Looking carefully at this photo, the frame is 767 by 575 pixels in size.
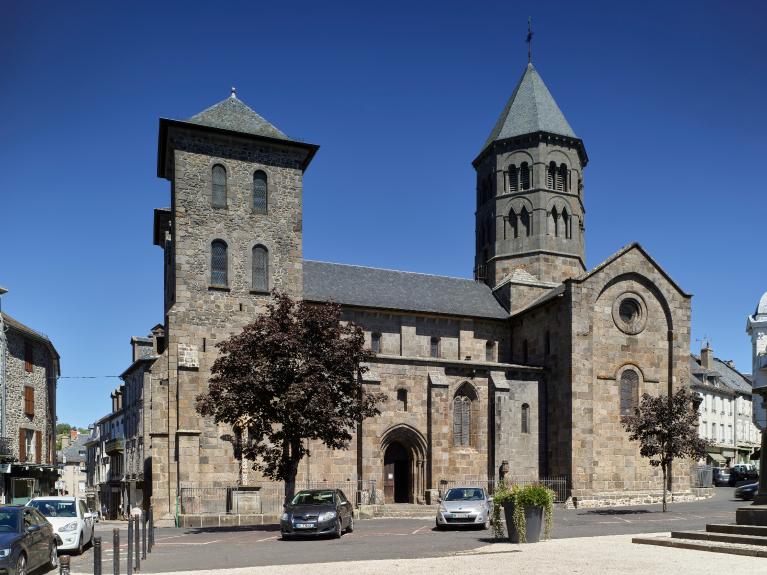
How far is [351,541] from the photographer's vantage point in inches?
820

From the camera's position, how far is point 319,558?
1695 cm

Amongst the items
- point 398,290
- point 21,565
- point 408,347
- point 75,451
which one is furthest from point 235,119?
point 75,451

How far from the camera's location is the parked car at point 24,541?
1355 centimetres

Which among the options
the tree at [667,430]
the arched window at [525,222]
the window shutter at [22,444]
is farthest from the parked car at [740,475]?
the window shutter at [22,444]

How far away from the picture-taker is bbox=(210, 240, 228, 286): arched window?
36.7 meters

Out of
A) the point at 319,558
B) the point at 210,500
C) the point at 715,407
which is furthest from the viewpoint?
the point at 715,407

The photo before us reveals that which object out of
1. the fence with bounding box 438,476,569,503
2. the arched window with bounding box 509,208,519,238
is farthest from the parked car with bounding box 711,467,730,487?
the arched window with bounding box 509,208,519,238

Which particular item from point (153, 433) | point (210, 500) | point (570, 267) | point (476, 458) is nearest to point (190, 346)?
point (153, 433)

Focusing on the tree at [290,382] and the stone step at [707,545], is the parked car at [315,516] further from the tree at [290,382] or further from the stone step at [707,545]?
the stone step at [707,545]

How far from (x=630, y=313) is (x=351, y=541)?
24596 mm

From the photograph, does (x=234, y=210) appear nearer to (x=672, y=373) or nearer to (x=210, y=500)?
(x=210, y=500)

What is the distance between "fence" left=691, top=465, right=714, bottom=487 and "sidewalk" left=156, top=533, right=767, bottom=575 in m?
26.3

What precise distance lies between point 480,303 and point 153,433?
19.8 m

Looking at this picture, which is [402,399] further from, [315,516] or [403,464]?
[315,516]
